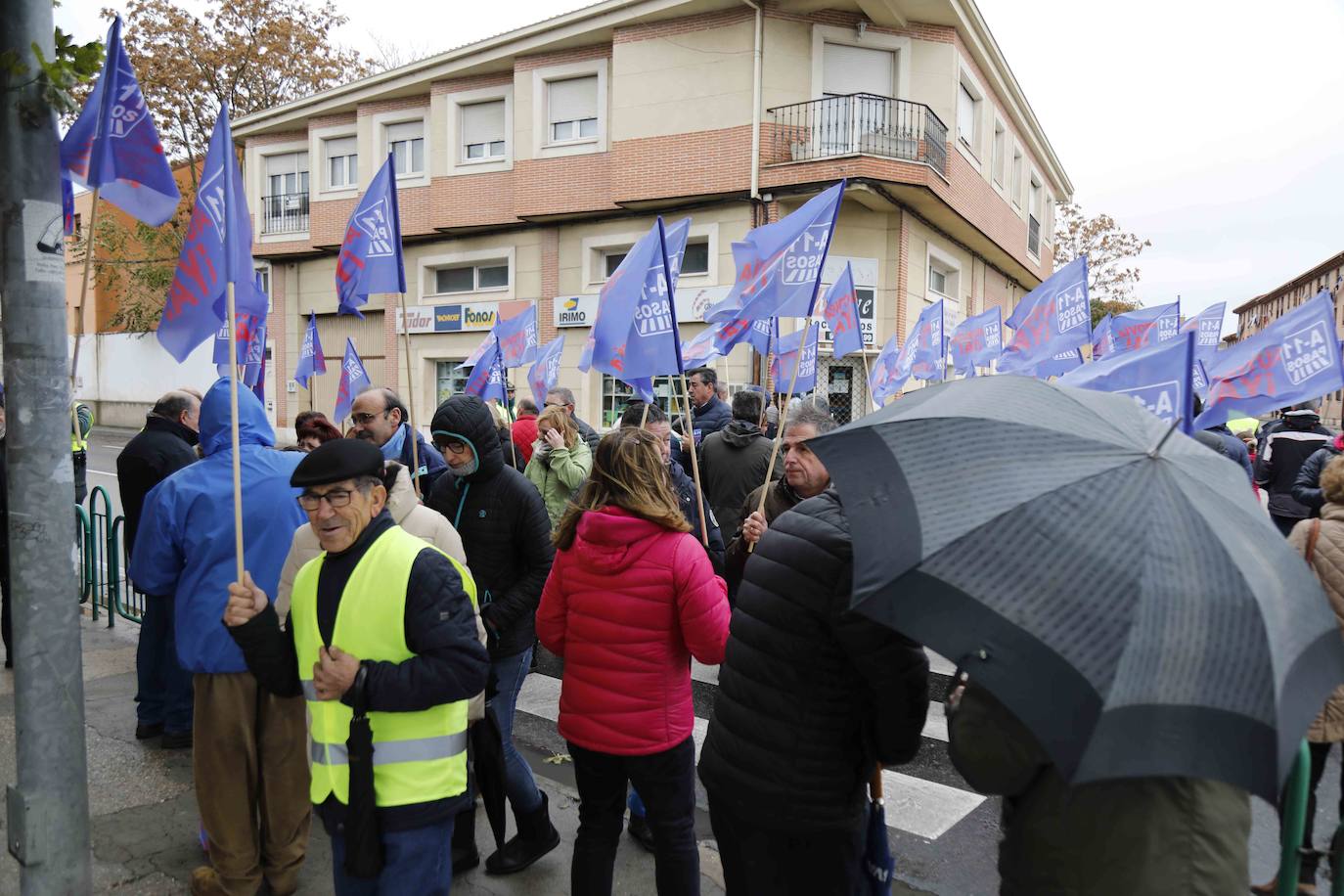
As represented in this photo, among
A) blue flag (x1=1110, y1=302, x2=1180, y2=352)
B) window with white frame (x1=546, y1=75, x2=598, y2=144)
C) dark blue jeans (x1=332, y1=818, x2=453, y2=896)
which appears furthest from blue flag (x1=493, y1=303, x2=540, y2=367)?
window with white frame (x1=546, y1=75, x2=598, y2=144)

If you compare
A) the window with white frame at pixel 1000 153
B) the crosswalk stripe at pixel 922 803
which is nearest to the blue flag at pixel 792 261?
the crosswalk stripe at pixel 922 803

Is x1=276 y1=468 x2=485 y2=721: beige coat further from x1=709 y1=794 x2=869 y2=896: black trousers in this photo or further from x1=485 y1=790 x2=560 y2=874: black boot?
x1=709 y1=794 x2=869 y2=896: black trousers

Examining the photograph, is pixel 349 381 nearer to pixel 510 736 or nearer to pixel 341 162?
pixel 510 736

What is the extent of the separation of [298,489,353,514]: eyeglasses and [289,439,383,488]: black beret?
0.04 meters

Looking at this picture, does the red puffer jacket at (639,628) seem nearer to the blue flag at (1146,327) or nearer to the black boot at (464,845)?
the black boot at (464,845)

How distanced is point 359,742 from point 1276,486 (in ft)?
29.5

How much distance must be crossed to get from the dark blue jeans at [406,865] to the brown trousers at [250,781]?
2.86 ft

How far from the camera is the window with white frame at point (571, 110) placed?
734 inches

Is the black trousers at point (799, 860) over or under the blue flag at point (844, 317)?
under

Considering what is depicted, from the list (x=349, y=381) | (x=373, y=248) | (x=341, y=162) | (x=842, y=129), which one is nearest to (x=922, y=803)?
(x=373, y=248)

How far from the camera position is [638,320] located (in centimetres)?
552

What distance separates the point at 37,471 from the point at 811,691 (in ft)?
8.21

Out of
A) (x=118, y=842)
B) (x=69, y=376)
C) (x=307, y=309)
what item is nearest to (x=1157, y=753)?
(x=69, y=376)

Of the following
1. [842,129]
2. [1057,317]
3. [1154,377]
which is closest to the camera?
[1154,377]
